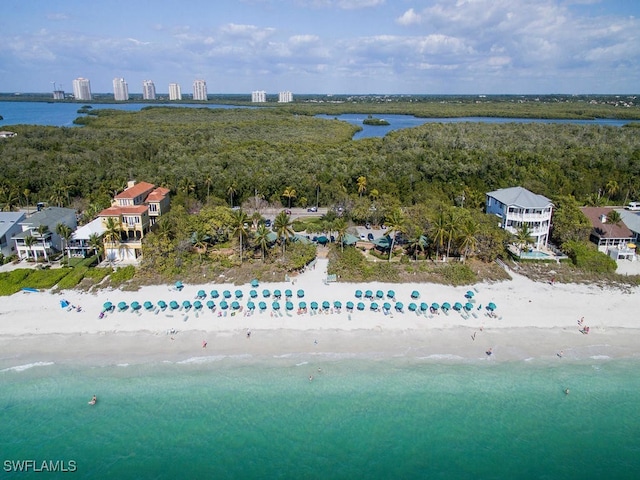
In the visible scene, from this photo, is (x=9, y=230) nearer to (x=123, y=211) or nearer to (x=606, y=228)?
(x=123, y=211)

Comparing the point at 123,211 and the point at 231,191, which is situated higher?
the point at 123,211

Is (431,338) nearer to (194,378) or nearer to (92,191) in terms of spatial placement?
(194,378)

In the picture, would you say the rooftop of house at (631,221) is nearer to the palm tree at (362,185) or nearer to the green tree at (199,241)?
the palm tree at (362,185)

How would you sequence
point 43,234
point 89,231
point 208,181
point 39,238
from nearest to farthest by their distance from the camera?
point 39,238 → point 43,234 → point 89,231 → point 208,181

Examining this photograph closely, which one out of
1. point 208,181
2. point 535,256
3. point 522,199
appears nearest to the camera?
point 535,256

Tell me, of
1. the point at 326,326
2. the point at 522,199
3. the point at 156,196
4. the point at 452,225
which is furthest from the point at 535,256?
the point at 156,196

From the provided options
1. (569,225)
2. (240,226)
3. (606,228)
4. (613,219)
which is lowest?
(606,228)

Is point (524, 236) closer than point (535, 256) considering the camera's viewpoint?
Yes

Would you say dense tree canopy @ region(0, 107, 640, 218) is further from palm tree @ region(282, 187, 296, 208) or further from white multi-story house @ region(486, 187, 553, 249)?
white multi-story house @ region(486, 187, 553, 249)
